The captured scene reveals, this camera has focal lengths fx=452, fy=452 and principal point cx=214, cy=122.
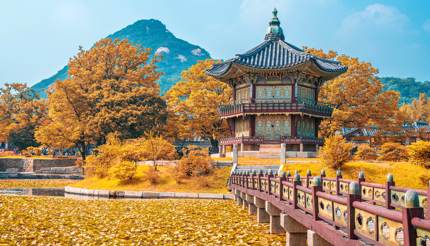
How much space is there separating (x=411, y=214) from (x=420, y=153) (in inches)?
1079

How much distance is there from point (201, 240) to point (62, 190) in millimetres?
32029

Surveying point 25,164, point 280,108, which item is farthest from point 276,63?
point 25,164

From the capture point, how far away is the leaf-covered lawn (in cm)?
1348

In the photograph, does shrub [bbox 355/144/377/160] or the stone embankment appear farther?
shrub [bbox 355/144/377/160]

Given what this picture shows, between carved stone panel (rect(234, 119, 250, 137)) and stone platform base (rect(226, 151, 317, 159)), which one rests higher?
carved stone panel (rect(234, 119, 250, 137))

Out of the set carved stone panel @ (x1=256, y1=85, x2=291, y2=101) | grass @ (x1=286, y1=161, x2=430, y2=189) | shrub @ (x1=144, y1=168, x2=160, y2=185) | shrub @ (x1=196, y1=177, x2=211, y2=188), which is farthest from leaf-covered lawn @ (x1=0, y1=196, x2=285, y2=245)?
carved stone panel @ (x1=256, y1=85, x2=291, y2=101)

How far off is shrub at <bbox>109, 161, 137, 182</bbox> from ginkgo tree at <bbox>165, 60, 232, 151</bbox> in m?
19.3

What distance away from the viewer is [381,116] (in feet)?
168

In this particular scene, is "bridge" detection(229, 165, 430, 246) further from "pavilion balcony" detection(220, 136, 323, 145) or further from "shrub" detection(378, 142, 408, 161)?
"pavilion balcony" detection(220, 136, 323, 145)

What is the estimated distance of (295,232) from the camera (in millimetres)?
11695

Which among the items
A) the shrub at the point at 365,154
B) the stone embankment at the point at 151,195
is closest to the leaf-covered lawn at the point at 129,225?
the stone embankment at the point at 151,195

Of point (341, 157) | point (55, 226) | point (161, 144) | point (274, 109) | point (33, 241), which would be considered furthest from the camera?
point (274, 109)

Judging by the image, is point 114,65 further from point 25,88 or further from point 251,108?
point 25,88

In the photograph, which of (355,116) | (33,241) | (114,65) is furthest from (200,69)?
(33,241)
